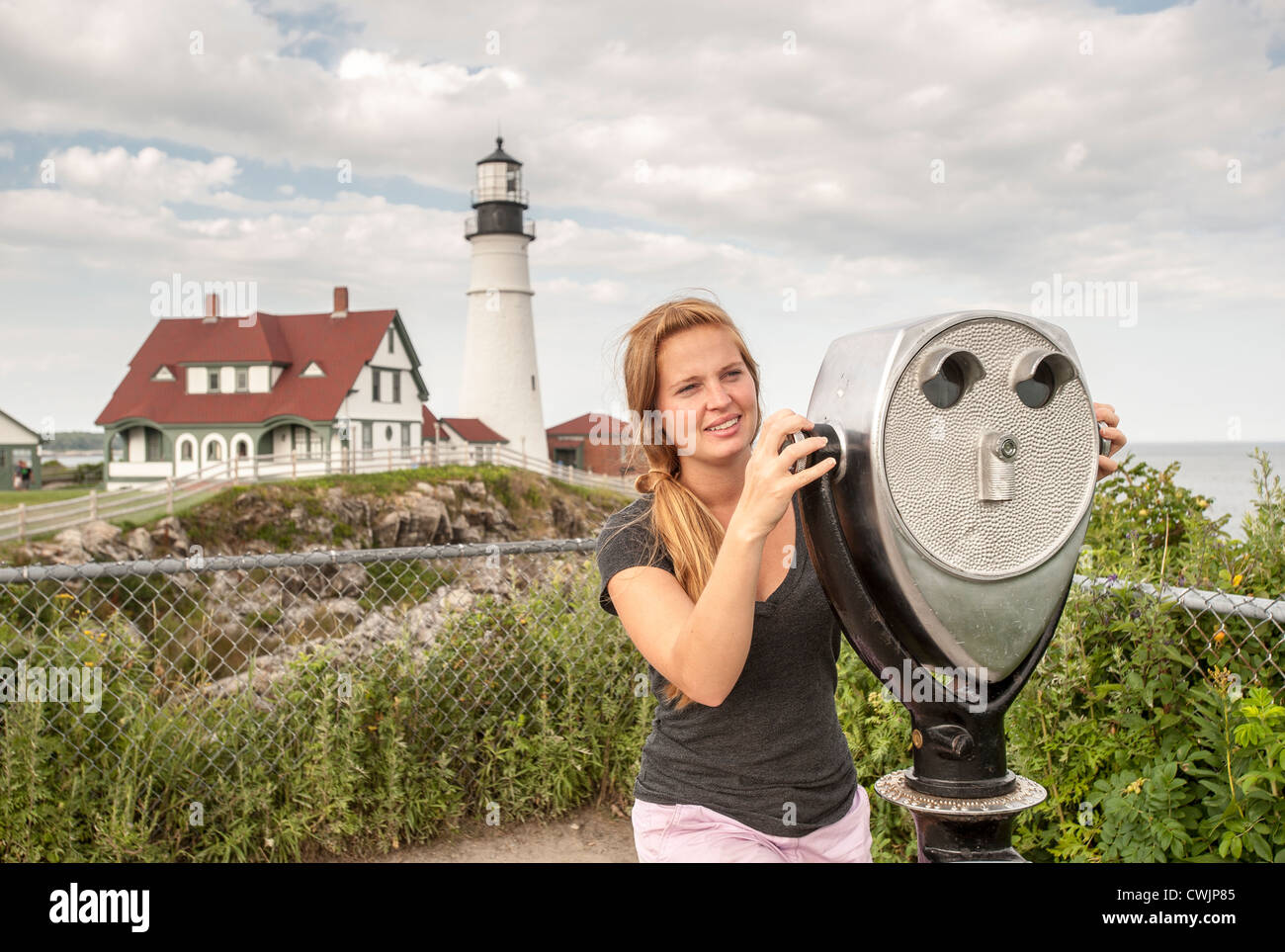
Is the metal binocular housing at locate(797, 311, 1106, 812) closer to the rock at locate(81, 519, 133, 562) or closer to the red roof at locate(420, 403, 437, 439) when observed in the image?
the rock at locate(81, 519, 133, 562)

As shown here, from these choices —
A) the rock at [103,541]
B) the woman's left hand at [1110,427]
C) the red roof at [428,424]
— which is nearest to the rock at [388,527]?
the rock at [103,541]

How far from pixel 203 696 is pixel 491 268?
30.7 metres

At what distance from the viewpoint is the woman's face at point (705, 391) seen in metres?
1.82

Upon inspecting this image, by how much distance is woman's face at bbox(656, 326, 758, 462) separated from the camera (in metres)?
1.82

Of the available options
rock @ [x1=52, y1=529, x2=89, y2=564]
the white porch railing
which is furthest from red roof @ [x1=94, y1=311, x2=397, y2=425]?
rock @ [x1=52, y1=529, x2=89, y2=564]

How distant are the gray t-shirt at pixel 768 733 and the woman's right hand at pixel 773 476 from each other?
15.1 inches

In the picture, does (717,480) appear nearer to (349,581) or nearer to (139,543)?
(139,543)

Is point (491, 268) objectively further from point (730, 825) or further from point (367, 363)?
point (730, 825)

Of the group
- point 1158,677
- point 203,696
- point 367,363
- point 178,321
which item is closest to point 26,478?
point 178,321

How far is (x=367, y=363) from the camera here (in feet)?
93.6

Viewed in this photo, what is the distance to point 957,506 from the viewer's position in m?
1.30

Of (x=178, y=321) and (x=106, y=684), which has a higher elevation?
(x=178, y=321)

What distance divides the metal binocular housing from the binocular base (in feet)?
0.05

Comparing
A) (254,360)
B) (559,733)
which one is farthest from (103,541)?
(559,733)
